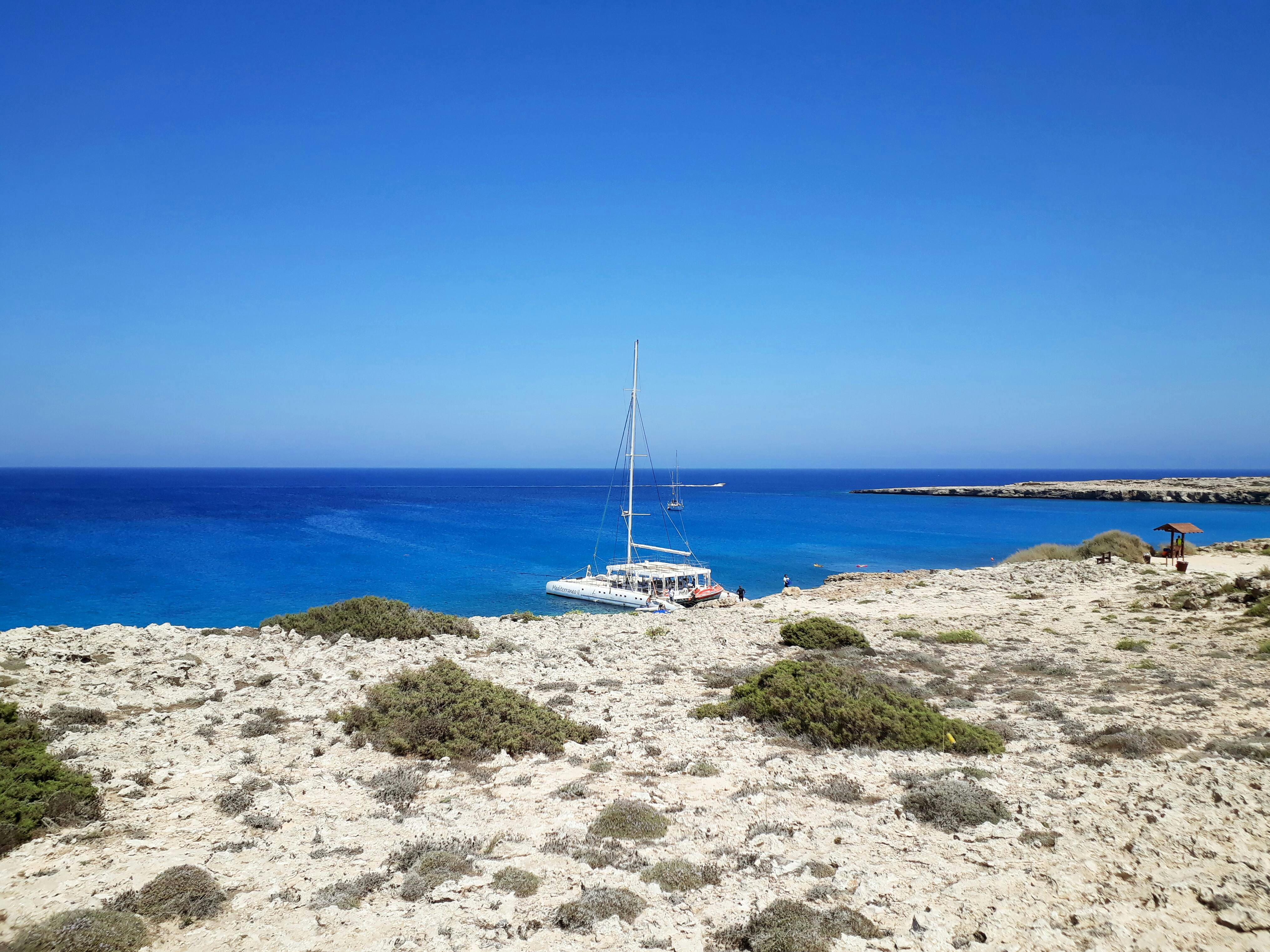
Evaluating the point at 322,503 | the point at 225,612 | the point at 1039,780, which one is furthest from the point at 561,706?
the point at 322,503

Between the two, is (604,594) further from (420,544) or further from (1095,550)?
(420,544)

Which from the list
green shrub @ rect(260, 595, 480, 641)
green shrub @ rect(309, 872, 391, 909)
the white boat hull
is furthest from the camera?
the white boat hull

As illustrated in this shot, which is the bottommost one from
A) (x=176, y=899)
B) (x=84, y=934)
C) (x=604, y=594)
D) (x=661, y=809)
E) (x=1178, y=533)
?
(x=604, y=594)

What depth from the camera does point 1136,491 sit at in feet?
447

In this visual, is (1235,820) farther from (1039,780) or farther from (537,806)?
(537,806)

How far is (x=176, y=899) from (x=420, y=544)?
6593 cm

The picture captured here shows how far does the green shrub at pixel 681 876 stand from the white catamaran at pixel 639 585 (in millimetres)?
31350

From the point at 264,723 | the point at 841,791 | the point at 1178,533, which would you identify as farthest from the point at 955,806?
the point at 1178,533

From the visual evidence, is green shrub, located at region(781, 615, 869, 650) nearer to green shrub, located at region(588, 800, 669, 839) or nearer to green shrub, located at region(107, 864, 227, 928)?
green shrub, located at region(588, 800, 669, 839)

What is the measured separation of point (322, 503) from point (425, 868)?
14170cm

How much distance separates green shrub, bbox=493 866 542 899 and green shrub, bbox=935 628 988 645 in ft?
47.0

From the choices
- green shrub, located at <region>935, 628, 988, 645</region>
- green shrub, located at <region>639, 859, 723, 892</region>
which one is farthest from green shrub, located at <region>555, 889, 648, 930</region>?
green shrub, located at <region>935, 628, 988, 645</region>

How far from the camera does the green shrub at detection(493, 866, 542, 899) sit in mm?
5836

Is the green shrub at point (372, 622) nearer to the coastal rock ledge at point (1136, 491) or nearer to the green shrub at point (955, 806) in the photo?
the green shrub at point (955, 806)
